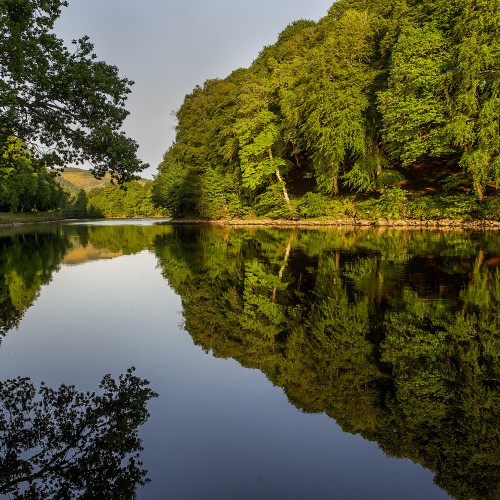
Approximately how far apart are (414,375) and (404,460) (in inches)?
95.4

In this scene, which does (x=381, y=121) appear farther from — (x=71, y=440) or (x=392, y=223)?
(x=71, y=440)

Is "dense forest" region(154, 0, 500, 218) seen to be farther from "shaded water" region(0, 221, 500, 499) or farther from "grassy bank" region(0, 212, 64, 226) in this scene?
"grassy bank" region(0, 212, 64, 226)

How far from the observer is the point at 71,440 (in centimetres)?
532

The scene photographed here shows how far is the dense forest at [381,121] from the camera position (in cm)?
3022

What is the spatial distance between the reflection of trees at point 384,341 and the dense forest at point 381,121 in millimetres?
17075

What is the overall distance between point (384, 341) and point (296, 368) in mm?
2240

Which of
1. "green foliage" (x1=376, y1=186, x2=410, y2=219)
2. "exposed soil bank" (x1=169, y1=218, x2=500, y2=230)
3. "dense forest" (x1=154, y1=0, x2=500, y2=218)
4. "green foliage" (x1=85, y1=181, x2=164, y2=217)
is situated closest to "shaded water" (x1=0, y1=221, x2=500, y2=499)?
"exposed soil bank" (x1=169, y1=218, x2=500, y2=230)

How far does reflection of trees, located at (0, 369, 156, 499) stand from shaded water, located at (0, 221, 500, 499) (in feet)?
0.84

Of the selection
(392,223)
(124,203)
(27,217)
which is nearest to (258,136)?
(392,223)

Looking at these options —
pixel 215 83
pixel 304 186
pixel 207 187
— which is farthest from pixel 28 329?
pixel 215 83

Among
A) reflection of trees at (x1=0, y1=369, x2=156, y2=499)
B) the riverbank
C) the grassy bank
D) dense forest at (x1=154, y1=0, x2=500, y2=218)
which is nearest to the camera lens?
reflection of trees at (x1=0, y1=369, x2=156, y2=499)

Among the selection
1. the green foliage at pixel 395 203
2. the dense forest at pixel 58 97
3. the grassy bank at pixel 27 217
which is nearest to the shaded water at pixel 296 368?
the dense forest at pixel 58 97

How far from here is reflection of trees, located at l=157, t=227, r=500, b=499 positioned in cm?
530

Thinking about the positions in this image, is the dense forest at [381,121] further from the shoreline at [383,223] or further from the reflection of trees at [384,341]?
the reflection of trees at [384,341]
